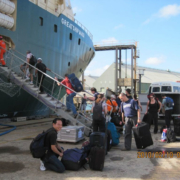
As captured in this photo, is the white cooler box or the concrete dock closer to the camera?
the concrete dock

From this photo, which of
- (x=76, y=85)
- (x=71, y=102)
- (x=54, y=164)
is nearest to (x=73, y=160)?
(x=54, y=164)

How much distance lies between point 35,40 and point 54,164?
8599mm

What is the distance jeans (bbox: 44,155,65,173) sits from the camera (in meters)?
3.89

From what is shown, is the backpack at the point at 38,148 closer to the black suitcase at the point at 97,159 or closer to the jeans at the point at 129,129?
the black suitcase at the point at 97,159

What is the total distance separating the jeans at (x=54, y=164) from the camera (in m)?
3.89

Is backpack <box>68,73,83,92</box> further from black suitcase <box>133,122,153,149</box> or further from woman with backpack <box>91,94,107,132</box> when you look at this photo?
black suitcase <box>133,122,153,149</box>

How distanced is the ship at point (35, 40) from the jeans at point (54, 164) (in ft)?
16.7

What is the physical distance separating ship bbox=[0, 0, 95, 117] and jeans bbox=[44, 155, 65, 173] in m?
5.09

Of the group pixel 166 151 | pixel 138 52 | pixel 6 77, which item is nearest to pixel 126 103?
pixel 166 151

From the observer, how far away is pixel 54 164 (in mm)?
3924

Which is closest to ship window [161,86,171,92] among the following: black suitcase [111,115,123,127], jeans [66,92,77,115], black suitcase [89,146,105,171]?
black suitcase [111,115,123,127]

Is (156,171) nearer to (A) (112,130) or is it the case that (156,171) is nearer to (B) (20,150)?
(A) (112,130)

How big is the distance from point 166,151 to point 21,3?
361 inches

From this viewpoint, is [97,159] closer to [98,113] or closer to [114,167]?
[114,167]
